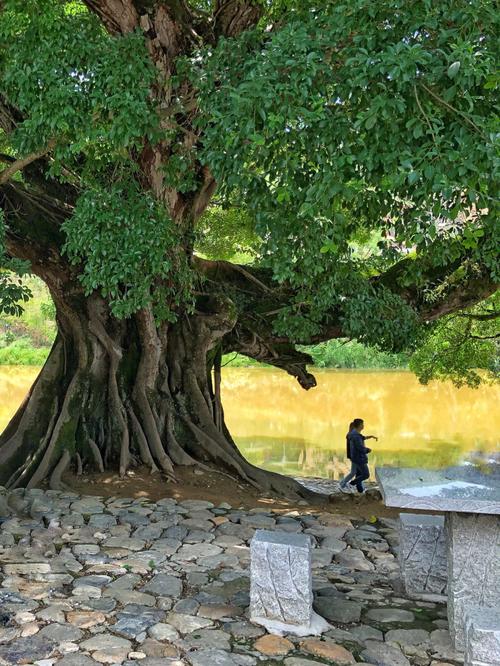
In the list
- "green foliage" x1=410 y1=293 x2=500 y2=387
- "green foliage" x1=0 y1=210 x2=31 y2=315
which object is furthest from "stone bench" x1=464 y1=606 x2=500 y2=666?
"green foliage" x1=410 y1=293 x2=500 y2=387

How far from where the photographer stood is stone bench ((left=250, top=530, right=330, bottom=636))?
14.2 ft

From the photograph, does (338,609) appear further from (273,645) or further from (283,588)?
(273,645)

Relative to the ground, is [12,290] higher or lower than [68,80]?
lower

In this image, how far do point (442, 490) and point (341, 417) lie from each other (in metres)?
20.1

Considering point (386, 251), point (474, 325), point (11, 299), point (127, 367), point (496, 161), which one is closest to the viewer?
point (496, 161)

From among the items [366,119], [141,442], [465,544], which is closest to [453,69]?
[366,119]

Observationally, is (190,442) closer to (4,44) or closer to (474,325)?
(4,44)

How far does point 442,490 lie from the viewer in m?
4.27

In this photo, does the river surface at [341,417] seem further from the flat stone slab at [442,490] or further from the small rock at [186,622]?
the small rock at [186,622]

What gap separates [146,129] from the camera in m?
5.59

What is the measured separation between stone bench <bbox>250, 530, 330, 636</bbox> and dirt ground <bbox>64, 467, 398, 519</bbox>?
9.84 feet

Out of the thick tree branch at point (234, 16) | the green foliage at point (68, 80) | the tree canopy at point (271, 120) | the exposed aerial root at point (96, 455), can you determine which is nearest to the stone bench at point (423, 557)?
the tree canopy at point (271, 120)

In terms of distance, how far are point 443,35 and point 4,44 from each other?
3.57m

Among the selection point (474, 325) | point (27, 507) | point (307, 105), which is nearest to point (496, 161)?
point (307, 105)
